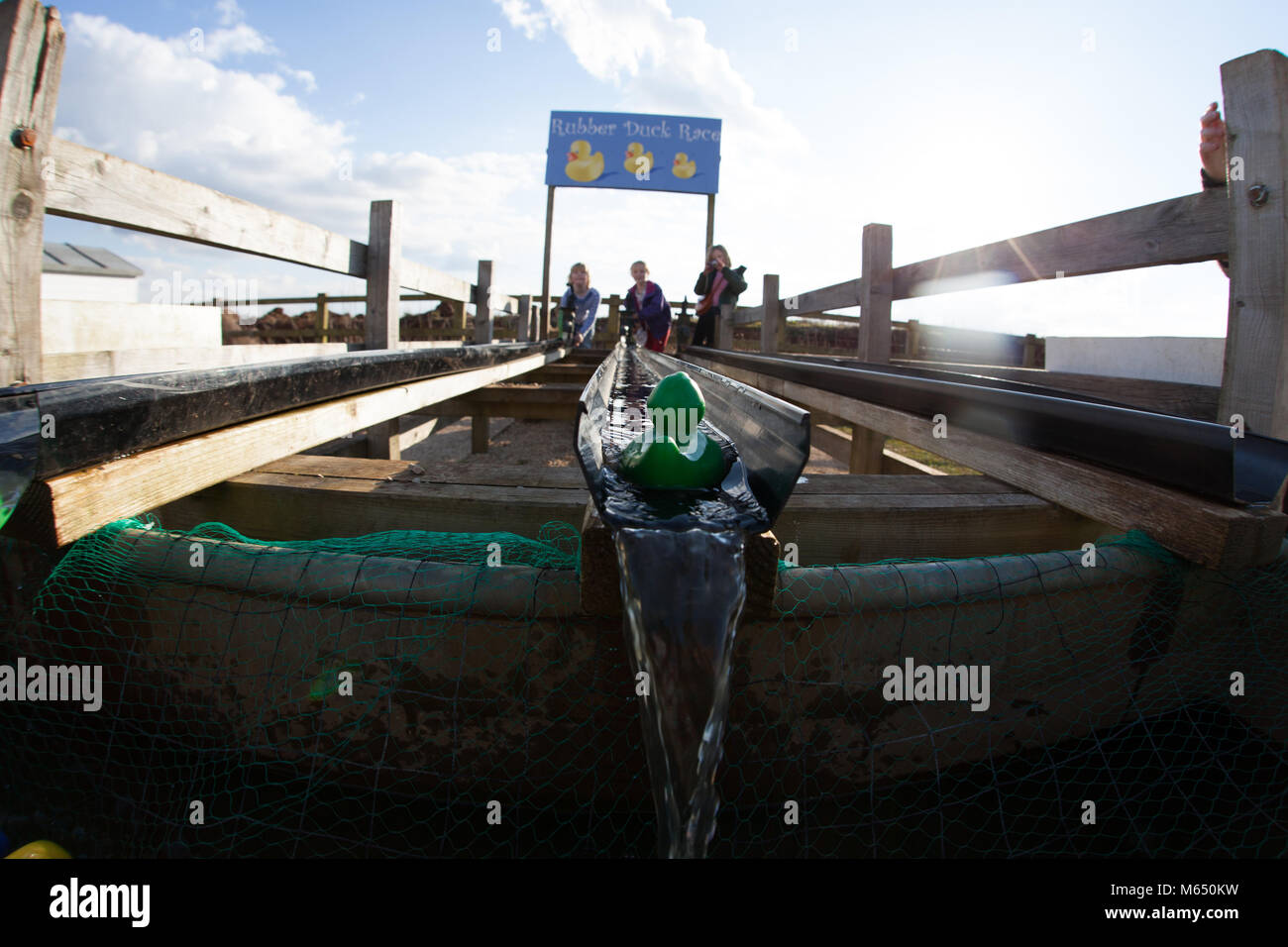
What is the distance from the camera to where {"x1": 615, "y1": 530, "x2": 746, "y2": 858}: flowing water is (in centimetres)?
122

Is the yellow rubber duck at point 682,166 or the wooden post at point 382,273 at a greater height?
the yellow rubber duck at point 682,166

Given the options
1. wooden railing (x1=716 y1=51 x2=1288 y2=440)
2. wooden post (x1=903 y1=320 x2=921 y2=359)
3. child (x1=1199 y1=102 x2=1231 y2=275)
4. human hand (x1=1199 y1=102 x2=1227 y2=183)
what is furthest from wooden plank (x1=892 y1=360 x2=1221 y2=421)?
wooden post (x1=903 y1=320 x2=921 y2=359)

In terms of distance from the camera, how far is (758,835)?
167 centimetres

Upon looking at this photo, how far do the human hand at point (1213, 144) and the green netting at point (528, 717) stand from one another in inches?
78.9

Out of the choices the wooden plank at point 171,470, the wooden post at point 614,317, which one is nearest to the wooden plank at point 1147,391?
the wooden plank at point 171,470

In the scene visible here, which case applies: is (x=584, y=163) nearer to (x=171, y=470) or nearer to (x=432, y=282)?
(x=432, y=282)

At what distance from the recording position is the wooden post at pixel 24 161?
209 cm

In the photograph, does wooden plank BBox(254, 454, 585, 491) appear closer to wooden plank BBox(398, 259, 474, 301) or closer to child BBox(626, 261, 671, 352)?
wooden plank BBox(398, 259, 474, 301)

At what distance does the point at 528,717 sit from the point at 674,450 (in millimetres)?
847

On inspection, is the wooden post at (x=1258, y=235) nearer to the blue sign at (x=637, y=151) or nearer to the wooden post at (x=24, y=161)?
the wooden post at (x=24, y=161)

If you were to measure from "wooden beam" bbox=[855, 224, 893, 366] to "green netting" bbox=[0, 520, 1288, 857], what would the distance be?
4.33 m

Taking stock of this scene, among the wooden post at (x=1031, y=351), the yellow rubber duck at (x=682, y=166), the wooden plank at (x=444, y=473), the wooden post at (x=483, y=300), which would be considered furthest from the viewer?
the wooden post at (x=1031, y=351)
